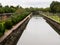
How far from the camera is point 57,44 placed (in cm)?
910

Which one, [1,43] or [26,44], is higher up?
[1,43]

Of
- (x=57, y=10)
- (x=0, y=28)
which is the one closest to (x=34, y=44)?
(x=0, y=28)

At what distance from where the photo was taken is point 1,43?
7094mm

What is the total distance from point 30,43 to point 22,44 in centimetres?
38

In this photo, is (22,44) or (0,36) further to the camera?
(22,44)

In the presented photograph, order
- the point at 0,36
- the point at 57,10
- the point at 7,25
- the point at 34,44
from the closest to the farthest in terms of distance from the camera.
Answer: the point at 0,36 → the point at 34,44 → the point at 7,25 → the point at 57,10

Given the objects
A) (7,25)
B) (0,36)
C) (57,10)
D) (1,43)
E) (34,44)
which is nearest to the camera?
(1,43)

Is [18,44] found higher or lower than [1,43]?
lower

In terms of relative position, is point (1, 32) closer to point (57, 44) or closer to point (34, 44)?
point (34, 44)

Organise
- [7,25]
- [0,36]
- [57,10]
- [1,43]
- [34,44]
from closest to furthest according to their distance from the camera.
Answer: [1,43], [0,36], [34,44], [7,25], [57,10]

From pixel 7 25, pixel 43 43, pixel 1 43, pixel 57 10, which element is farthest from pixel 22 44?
pixel 57 10

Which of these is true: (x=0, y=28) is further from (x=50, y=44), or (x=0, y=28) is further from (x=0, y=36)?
(x=50, y=44)

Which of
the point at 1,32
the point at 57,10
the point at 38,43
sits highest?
the point at 1,32

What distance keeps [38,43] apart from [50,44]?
54 centimetres
